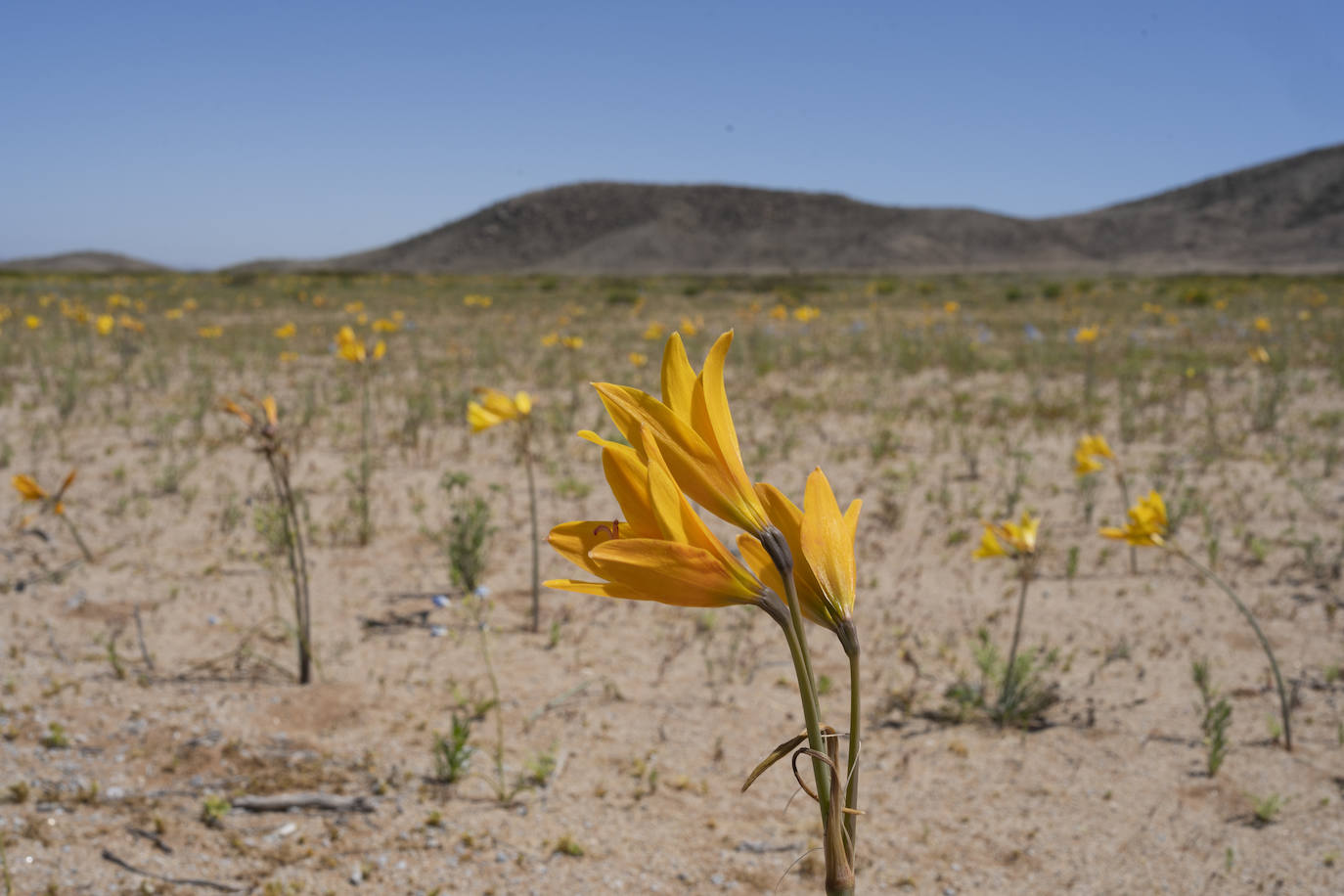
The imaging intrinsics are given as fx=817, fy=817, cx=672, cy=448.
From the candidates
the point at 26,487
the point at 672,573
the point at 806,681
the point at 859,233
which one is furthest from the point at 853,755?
the point at 859,233

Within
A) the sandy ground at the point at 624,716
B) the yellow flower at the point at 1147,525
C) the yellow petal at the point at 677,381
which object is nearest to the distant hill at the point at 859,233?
the sandy ground at the point at 624,716

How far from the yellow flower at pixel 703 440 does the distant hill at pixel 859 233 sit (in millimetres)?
58871

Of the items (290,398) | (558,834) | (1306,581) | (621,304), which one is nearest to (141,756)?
(558,834)

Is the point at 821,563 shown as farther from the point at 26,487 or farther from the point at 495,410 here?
the point at 26,487

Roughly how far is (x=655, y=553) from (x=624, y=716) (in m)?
2.26

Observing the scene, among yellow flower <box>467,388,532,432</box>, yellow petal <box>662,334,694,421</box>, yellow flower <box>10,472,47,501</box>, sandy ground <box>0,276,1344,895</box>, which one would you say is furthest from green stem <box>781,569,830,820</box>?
yellow flower <box>10,472,47,501</box>

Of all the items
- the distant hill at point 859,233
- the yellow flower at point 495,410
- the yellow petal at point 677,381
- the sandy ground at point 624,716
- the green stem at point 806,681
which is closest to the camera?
the green stem at point 806,681

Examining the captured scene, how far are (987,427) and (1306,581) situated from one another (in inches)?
122

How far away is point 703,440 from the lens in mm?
703

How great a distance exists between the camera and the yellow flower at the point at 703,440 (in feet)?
2.21

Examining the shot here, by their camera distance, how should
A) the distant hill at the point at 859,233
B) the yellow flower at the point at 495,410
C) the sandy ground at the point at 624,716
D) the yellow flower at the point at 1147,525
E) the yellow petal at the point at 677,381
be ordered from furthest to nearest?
1. the distant hill at the point at 859,233
2. the yellow flower at the point at 495,410
3. the yellow flower at the point at 1147,525
4. the sandy ground at the point at 624,716
5. the yellow petal at the point at 677,381

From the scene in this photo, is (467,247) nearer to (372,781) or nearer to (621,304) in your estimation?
(621,304)

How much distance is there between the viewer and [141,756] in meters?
2.38

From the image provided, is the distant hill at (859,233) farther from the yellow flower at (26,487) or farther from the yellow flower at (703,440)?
the yellow flower at (703,440)
